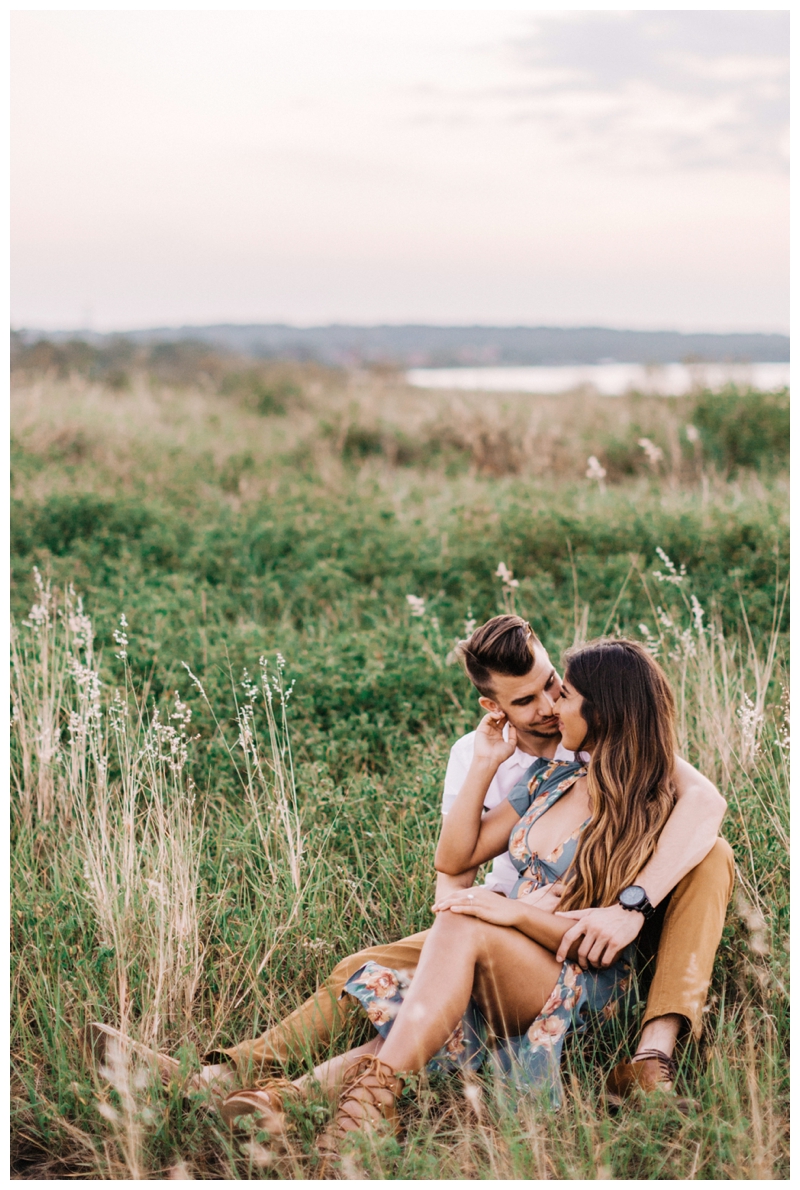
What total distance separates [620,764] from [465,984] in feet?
2.40

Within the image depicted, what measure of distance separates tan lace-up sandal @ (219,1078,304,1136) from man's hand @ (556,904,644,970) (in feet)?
2.57

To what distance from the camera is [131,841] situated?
3.10 metres

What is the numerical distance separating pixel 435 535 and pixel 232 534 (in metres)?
1.45

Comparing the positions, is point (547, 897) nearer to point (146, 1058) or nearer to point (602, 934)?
point (602, 934)

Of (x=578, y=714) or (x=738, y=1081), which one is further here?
(x=578, y=714)

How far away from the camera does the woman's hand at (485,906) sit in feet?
8.42

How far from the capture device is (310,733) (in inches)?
169

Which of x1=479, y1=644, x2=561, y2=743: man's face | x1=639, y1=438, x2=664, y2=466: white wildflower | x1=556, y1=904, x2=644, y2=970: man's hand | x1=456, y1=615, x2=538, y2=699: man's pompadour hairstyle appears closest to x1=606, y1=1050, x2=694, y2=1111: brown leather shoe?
x1=556, y1=904, x2=644, y2=970: man's hand

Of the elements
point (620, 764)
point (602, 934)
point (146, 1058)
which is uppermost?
point (620, 764)

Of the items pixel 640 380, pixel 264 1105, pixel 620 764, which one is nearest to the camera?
pixel 264 1105

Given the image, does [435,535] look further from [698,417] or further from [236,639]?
[698,417]

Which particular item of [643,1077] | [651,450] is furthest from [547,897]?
[651,450]

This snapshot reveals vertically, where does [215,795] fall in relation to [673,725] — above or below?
below
